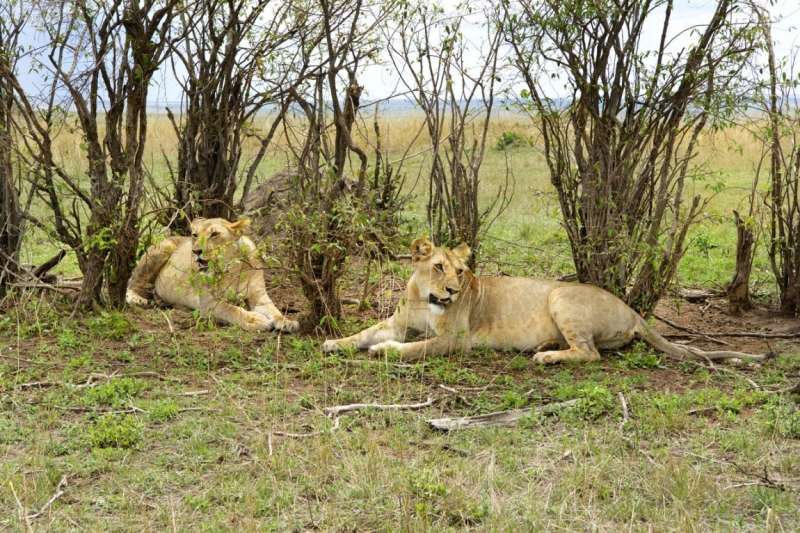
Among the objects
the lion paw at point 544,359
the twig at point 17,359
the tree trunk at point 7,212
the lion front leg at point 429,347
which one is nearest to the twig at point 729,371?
the lion paw at point 544,359

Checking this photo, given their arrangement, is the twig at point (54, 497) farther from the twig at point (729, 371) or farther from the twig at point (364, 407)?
the twig at point (729, 371)

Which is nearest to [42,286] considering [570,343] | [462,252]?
[462,252]

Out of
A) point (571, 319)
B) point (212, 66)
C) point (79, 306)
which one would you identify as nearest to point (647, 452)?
point (571, 319)

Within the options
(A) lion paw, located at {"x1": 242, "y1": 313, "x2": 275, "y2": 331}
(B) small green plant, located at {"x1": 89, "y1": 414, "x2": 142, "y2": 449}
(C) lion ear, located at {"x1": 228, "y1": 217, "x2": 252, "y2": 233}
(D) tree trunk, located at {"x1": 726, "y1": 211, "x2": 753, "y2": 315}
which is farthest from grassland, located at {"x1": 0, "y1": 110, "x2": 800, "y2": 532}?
(D) tree trunk, located at {"x1": 726, "y1": 211, "x2": 753, "y2": 315}

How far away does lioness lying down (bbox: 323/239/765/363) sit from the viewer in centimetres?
624

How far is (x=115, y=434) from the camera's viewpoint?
4516mm

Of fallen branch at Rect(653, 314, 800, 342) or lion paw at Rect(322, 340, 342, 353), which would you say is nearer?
lion paw at Rect(322, 340, 342, 353)

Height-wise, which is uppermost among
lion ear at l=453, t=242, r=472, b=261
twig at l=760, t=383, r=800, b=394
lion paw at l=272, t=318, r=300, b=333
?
lion ear at l=453, t=242, r=472, b=261

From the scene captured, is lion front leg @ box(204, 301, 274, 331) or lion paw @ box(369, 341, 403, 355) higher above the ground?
lion front leg @ box(204, 301, 274, 331)

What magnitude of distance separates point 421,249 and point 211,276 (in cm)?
152

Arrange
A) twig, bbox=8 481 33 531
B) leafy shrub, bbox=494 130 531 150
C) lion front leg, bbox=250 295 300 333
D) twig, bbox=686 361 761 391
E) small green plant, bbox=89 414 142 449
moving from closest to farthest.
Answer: twig, bbox=8 481 33 531
small green plant, bbox=89 414 142 449
twig, bbox=686 361 761 391
lion front leg, bbox=250 295 300 333
leafy shrub, bbox=494 130 531 150

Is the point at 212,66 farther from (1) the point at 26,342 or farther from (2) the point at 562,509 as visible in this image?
Result: (2) the point at 562,509

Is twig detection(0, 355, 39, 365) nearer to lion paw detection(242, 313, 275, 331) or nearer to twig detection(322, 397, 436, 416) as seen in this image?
lion paw detection(242, 313, 275, 331)

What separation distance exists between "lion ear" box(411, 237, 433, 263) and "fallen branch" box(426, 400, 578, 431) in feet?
5.15
